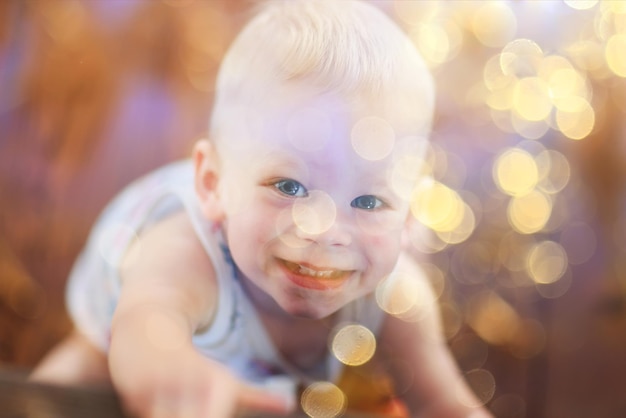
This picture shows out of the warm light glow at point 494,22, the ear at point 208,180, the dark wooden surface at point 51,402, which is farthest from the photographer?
the warm light glow at point 494,22

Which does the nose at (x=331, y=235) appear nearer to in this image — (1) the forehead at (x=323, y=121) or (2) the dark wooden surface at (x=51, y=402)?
(1) the forehead at (x=323, y=121)

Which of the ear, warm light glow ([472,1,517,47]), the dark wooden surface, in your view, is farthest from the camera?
warm light glow ([472,1,517,47])

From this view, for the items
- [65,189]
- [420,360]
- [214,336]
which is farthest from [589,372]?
[65,189]

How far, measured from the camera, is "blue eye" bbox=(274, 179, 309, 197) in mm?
478

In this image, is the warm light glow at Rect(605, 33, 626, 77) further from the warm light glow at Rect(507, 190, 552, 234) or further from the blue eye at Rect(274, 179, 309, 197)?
the blue eye at Rect(274, 179, 309, 197)

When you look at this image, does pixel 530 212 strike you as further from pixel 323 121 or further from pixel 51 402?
pixel 51 402

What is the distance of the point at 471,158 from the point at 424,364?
194 mm

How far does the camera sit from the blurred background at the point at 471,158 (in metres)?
0.63

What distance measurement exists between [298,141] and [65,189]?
0.30 m

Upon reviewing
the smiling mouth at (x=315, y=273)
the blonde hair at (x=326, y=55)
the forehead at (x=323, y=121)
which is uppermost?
the blonde hair at (x=326, y=55)

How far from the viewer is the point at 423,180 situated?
0.55 m

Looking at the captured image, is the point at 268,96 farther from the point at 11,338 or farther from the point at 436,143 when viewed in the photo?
the point at 11,338

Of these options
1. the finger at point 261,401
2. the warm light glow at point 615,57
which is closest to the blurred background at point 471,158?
the warm light glow at point 615,57

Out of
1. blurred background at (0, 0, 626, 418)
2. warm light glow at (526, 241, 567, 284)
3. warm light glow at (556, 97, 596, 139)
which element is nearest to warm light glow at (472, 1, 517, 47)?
blurred background at (0, 0, 626, 418)
